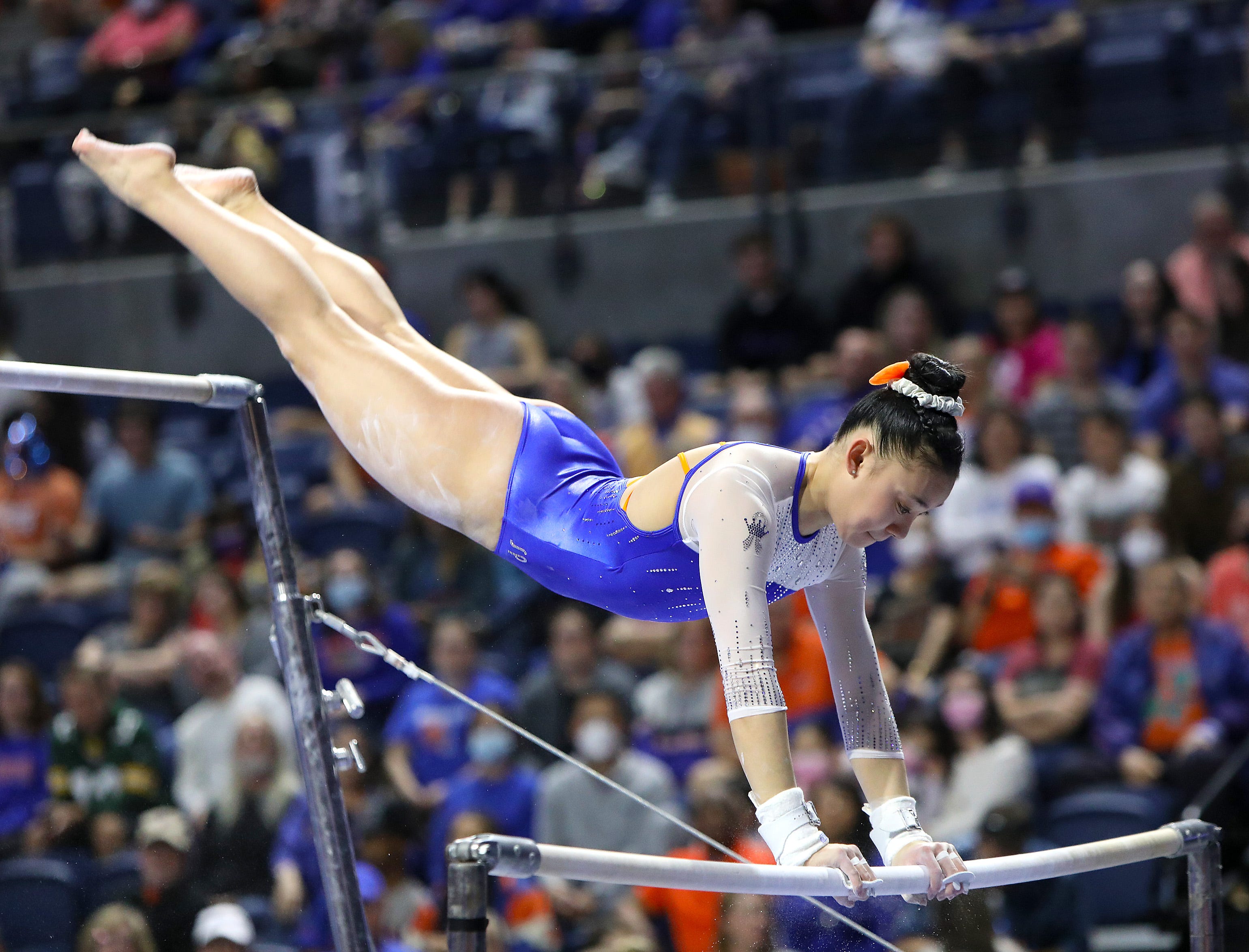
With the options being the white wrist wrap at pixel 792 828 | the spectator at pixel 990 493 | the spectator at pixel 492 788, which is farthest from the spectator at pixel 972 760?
the white wrist wrap at pixel 792 828

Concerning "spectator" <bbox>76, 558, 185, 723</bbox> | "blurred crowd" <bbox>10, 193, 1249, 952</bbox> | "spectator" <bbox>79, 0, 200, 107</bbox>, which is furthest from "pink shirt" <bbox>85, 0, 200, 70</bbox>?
"spectator" <bbox>76, 558, 185, 723</bbox>

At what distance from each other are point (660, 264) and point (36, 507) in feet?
10.4

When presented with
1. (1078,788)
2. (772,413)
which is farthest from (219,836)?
(772,413)

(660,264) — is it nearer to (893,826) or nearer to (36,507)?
(36,507)

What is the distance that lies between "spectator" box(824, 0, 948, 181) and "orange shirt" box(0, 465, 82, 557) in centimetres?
376

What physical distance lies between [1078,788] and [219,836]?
105 inches

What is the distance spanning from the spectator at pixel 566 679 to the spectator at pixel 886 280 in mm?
2199

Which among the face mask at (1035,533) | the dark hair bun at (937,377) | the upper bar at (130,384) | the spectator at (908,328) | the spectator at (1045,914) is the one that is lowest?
the spectator at (1045,914)

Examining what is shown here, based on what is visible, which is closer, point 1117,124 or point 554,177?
point 1117,124

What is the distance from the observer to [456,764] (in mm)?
4590

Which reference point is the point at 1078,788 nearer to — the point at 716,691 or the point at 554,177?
the point at 716,691

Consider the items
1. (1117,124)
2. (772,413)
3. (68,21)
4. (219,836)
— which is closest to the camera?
(219,836)

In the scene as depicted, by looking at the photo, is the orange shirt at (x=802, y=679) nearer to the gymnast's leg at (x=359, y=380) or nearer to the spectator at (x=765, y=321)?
the spectator at (x=765, y=321)

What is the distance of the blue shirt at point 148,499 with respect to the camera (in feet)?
22.6
